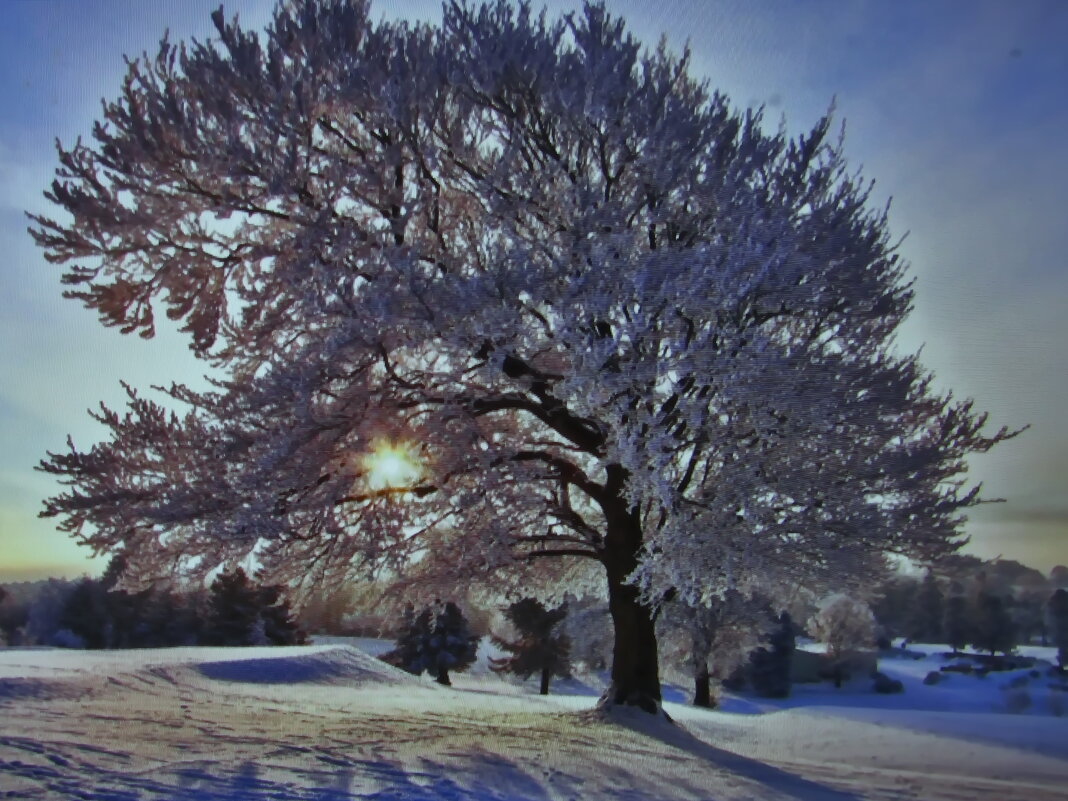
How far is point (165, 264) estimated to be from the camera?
31.2 feet

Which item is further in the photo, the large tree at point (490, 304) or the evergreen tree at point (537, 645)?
the evergreen tree at point (537, 645)

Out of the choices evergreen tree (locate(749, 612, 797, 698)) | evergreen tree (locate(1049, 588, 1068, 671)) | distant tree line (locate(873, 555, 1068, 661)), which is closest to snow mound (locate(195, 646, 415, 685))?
evergreen tree (locate(749, 612, 797, 698))

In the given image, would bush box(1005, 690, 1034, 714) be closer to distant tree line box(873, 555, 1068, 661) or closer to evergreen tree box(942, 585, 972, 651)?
distant tree line box(873, 555, 1068, 661)

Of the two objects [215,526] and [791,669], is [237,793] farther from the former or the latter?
[791,669]

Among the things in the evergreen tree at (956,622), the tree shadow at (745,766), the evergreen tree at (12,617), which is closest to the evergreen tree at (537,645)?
the tree shadow at (745,766)

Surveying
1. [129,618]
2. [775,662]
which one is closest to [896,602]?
[775,662]

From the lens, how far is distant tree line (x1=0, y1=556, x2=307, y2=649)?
89.6 ft

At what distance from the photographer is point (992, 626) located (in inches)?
363

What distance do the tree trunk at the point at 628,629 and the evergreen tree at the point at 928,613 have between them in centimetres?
342

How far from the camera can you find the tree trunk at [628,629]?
34.2ft

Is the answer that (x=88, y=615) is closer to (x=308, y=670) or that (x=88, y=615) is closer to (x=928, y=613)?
(x=308, y=670)

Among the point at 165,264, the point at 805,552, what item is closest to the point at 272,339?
the point at 165,264

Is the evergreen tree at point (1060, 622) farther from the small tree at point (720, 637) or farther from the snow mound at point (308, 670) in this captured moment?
the snow mound at point (308, 670)

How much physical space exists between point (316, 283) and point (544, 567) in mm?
6220
